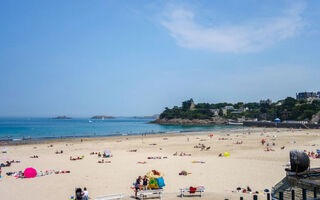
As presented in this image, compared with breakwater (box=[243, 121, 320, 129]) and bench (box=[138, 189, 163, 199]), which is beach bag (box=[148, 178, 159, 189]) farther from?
breakwater (box=[243, 121, 320, 129])

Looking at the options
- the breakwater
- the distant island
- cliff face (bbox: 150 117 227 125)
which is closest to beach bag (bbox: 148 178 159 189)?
the breakwater

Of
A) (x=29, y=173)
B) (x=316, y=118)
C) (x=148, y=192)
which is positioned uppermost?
(x=316, y=118)

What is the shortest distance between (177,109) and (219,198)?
559 feet

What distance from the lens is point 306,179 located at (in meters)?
8.10

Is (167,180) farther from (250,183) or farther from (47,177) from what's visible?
(47,177)

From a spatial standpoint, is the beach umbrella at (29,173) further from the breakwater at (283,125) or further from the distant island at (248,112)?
the distant island at (248,112)

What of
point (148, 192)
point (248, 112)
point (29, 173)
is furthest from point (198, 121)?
point (148, 192)

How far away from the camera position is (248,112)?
509 ft

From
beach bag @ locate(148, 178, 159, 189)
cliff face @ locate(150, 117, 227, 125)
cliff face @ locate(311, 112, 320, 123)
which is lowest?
cliff face @ locate(150, 117, 227, 125)

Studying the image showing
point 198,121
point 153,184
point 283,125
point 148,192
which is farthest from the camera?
point 198,121

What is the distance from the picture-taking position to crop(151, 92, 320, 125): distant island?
110250 mm

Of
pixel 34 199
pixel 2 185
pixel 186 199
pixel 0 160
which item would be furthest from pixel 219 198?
pixel 0 160

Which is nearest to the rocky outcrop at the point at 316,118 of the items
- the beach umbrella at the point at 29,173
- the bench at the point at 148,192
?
the bench at the point at 148,192

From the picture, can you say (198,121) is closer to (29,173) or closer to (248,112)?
(248,112)
